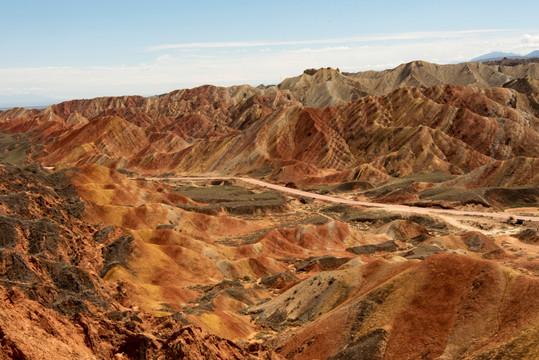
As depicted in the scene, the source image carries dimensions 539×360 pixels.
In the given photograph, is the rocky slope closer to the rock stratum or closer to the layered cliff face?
the rock stratum

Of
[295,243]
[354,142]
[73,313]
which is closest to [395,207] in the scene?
[295,243]

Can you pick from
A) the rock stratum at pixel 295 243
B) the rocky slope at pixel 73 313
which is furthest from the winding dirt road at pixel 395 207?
the rocky slope at pixel 73 313

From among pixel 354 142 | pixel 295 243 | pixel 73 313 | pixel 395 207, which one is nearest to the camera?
pixel 73 313

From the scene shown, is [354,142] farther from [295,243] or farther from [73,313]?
[73,313]

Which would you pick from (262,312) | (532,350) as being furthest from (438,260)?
(262,312)

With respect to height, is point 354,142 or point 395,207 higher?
point 354,142

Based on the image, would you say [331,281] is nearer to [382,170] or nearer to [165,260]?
[165,260]

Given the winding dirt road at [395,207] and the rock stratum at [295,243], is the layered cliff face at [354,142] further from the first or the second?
the winding dirt road at [395,207]

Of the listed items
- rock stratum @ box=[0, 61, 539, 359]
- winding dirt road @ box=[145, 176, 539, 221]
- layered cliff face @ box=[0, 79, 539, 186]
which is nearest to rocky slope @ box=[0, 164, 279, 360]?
rock stratum @ box=[0, 61, 539, 359]
